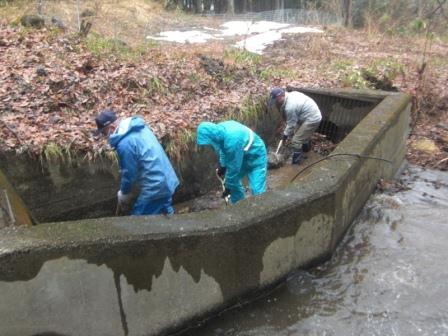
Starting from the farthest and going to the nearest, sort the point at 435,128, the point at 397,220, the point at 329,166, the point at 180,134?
the point at 435,128 → the point at 180,134 → the point at 397,220 → the point at 329,166

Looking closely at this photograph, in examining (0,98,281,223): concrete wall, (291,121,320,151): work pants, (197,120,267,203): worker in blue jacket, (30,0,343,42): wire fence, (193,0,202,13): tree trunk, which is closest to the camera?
(197,120,267,203): worker in blue jacket

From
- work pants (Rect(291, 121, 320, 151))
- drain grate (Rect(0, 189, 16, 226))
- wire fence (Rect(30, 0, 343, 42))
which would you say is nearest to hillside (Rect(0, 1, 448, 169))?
work pants (Rect(291, 121, 320, 151))

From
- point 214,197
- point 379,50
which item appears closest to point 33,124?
point 214,197

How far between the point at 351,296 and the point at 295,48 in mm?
14025

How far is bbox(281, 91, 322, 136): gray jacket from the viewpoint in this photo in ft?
28.9

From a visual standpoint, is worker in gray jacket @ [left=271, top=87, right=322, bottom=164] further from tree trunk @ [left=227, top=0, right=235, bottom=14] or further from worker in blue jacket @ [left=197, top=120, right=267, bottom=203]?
tree trunk @ [left=227, top=0, right=235, bottom=14]

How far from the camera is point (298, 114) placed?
29.5 feet

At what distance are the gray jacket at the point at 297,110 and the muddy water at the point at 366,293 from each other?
3.05m

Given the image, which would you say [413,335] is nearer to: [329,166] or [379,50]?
[329,166]

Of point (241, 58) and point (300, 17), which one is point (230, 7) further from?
point (241, 58)

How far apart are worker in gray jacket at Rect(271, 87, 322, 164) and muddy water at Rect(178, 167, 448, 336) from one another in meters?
3.05

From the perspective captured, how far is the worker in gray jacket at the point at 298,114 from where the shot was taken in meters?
8.80

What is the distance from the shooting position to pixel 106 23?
18.0m

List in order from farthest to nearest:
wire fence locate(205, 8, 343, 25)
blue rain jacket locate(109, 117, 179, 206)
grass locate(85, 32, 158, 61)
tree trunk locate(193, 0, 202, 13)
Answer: tree trunk locate(193, 0, 202, 13) < wire fence locate(205, 8, 343, 25) < grass locate(85, 32, 158, 61) < blue rain jacket locate(109, 117, 179, 206)
